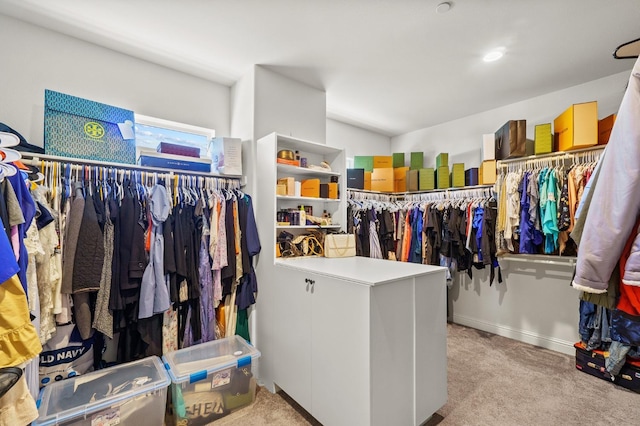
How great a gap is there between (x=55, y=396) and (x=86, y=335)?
326mm

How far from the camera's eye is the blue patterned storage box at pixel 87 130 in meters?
1.85

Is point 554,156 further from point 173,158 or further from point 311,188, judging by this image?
point 173,158

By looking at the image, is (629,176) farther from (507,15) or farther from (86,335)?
(86,335)

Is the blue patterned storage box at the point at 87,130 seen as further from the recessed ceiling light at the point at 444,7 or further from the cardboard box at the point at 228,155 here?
the recessed ceiling light at the point at 444,7

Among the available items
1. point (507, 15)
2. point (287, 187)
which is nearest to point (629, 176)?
point (507, 15)

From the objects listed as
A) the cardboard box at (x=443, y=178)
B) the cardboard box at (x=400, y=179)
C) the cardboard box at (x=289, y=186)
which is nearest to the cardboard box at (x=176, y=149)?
the cardboard box at (x=289, y=186)

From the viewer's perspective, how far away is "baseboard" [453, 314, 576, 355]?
2844 mm

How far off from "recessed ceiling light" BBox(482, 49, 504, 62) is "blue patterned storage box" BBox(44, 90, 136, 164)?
295 cm

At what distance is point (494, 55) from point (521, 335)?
291 centimetres

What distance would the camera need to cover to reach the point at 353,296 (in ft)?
5.09

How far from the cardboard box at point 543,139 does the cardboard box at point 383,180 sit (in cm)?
162

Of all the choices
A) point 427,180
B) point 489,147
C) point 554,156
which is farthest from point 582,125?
point 427,180

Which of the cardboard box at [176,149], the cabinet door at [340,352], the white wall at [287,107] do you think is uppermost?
the white wall at [287,107]

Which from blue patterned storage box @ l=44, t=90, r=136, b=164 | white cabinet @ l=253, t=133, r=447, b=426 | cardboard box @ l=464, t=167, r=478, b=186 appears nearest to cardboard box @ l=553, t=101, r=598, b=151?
cardboard box @ l=464, t=167, r=478, b=186
